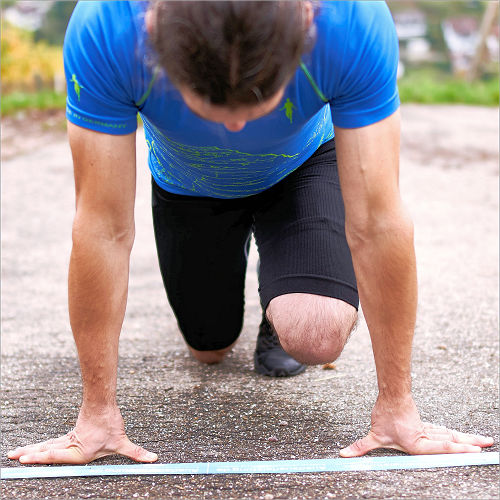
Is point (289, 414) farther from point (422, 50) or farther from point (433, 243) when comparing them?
point (422, 50)

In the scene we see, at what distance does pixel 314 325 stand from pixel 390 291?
274mm

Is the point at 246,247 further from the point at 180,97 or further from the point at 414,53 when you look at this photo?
the point at 414,53

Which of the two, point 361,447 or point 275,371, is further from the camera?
point 275,371

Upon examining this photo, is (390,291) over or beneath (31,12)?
beneath

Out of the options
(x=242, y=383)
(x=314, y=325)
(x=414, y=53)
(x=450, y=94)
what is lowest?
(x=242, y=383)

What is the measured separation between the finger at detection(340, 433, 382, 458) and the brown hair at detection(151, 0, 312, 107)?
39.6 inches

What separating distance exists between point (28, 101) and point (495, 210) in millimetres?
5093

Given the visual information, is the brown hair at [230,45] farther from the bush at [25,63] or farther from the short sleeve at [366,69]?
the bush at [25,63]

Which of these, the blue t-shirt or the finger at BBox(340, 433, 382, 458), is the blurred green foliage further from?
the finger at BBox(340, 433, 382, 458)

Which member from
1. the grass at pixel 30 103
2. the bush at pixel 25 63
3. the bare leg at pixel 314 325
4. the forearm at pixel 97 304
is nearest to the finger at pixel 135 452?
the forearm at pixel 97 304

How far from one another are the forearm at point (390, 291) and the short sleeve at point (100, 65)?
25.7 inches

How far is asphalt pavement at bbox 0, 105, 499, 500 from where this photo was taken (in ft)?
6.00

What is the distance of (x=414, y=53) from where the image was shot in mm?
35875

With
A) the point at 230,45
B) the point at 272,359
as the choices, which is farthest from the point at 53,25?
the point at 230,45
